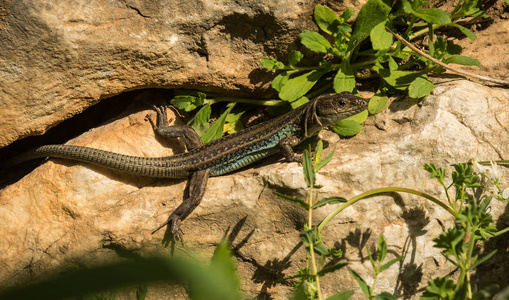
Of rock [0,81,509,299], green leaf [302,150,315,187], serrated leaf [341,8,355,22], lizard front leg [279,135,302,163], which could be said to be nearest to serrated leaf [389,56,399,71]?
rock [0,81,509,299]

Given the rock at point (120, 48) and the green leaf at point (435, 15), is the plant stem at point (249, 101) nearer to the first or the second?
the rock at point (120, 48)

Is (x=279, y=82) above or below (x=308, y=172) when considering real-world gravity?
above

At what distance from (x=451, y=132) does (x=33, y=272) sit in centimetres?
403

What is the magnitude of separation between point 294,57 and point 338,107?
2.12 feet

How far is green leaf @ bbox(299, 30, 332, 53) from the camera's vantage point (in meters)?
4.12

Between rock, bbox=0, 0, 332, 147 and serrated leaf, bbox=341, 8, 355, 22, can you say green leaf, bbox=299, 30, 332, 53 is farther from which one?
serrated leaf, bbox=341, 8, 355, 22

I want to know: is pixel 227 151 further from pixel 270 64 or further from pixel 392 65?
pixel 392 65

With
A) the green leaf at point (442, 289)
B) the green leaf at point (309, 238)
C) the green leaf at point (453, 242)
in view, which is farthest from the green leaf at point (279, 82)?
the green leaf at point (442, 289)

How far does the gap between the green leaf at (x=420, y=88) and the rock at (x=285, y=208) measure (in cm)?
12

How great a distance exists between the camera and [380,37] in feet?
13.1

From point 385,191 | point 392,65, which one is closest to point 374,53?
point 392,65

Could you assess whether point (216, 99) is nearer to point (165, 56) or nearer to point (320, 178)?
point (165, 56)

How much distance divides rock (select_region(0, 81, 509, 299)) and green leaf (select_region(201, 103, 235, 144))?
1.94 feet

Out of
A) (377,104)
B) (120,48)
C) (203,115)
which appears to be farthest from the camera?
(203,115)
